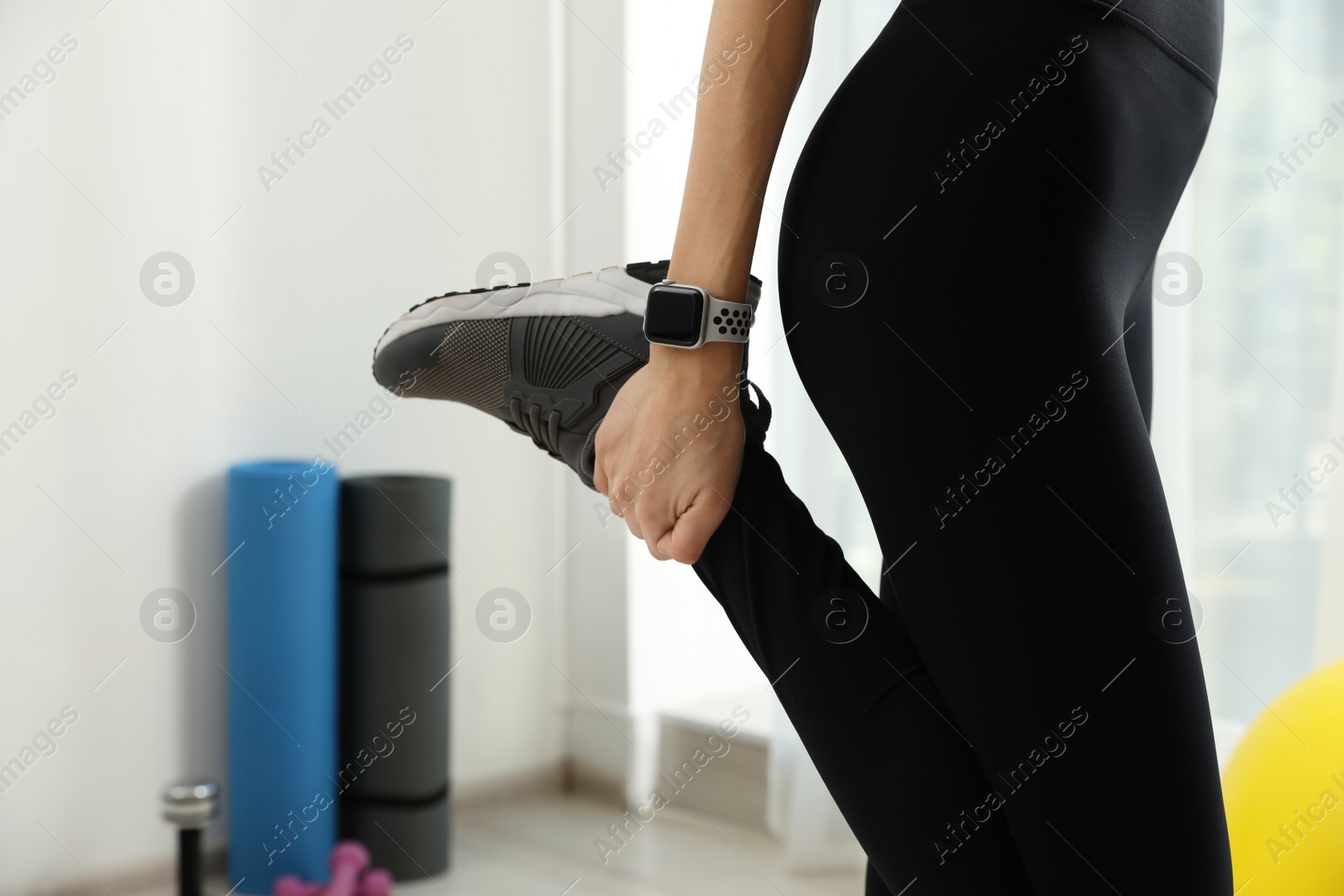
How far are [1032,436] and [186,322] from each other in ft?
5.14

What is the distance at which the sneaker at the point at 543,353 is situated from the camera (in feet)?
2.34

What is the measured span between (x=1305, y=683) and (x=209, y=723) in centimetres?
156

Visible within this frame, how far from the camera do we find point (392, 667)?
178 centimetres

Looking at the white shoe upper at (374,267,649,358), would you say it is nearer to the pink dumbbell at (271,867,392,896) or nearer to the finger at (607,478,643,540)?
the finger at (607,478,643,540)

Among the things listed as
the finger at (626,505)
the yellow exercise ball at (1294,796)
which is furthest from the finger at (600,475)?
the yellow exercise ball at (1294,796)

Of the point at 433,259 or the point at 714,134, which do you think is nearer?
the point at 714,134

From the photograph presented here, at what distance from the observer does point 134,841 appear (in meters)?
1.66

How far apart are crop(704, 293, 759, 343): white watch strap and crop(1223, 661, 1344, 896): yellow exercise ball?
24.3 inches

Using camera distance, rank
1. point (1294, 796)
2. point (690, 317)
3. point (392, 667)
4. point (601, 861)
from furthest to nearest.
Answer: point (601, 861) < point (392, 667) < point (1294, 796) < point (690, 317)

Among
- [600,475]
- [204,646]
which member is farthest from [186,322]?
[600,475]

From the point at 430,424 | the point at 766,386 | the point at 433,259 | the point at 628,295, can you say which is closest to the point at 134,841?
the point at 430,424

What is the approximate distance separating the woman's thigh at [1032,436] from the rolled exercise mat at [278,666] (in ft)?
4.38

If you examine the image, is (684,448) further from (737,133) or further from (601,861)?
(601,861)

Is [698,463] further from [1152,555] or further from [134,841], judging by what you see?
[134,841]
